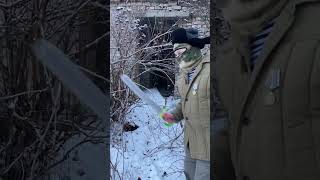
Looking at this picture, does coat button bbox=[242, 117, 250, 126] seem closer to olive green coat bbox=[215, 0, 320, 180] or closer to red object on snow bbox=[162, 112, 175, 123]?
olive green coat bbox=[215, 0, 320, 180]

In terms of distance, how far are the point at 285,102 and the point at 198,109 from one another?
1.25m

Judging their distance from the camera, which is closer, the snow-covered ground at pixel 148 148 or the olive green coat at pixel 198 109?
the olive green coat at pixel 198 109

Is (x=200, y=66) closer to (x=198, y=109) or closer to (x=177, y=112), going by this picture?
(x=198, y=109)

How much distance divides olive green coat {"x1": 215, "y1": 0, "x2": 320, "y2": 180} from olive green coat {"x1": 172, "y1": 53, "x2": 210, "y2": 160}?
0.96m

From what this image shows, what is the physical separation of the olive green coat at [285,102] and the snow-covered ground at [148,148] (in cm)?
165

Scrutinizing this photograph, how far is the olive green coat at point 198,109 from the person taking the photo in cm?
264

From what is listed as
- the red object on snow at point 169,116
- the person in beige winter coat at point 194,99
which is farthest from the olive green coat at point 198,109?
the red object on snow at point 169,116

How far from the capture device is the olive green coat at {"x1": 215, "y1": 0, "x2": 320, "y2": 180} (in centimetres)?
142

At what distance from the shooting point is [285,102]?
1465 mm

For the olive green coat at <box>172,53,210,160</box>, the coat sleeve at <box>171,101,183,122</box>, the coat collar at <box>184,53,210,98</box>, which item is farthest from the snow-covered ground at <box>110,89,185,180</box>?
the coat collar at <box>184,53,210,98</box>

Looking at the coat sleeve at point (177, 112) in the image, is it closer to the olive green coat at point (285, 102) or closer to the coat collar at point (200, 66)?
the coat collar at point (200, 66)

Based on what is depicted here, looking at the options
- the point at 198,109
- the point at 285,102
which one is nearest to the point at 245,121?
the point at 285,102

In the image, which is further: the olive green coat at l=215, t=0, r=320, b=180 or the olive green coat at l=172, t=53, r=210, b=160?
the olive green coat at l=172, t=53, r=210, b=160

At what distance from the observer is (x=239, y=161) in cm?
172
